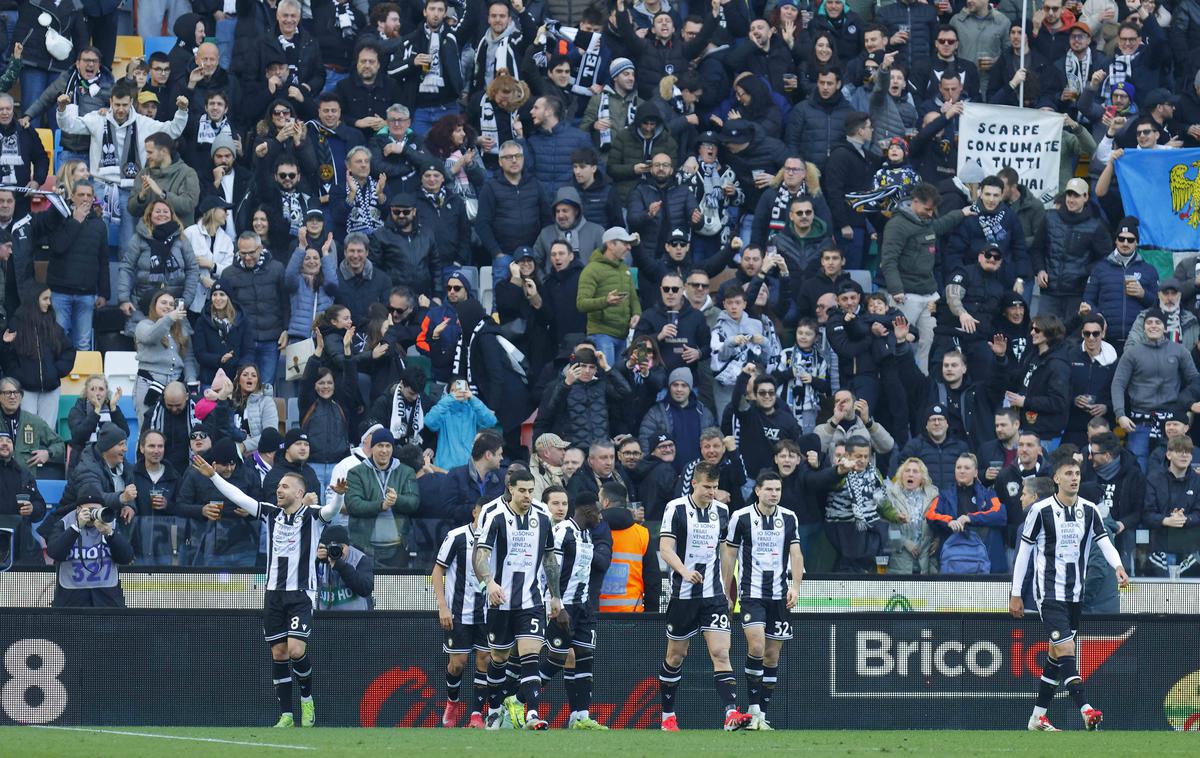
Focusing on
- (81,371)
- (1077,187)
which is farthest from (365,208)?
(1077,187)

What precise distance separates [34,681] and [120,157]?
6913mm

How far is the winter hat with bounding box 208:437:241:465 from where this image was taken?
1714 centimetres

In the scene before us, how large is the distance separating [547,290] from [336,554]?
476 cm

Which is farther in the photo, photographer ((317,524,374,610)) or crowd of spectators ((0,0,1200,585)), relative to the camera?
crowd of spectators ((0,0,1200,585))

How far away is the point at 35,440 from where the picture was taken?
1816 centimetres

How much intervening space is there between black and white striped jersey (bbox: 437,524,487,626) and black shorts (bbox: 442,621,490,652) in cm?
5

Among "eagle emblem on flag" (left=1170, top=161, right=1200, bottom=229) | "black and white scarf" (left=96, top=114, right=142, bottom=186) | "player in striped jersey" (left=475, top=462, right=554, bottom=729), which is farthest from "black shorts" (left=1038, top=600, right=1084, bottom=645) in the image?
"black and white scarf" (left=96, top=114, right=142, bottom=186)

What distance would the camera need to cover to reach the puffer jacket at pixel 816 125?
71.3 ft

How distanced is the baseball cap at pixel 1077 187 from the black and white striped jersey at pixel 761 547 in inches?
274

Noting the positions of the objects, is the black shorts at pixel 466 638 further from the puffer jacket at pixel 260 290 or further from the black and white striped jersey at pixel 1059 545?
the puffer jacket at pixel 260 290

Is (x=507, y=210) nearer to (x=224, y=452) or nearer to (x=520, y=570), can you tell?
(x=224, y=452)

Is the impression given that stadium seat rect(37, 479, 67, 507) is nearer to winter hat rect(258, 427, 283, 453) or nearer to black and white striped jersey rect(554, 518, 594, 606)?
winter hat rect(258, 427, 283, 453)

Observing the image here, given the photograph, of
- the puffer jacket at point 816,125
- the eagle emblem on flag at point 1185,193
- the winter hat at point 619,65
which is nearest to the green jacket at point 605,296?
the winter hat at point 619,65

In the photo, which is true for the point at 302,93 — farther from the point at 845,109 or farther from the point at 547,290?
the point at 845,109
